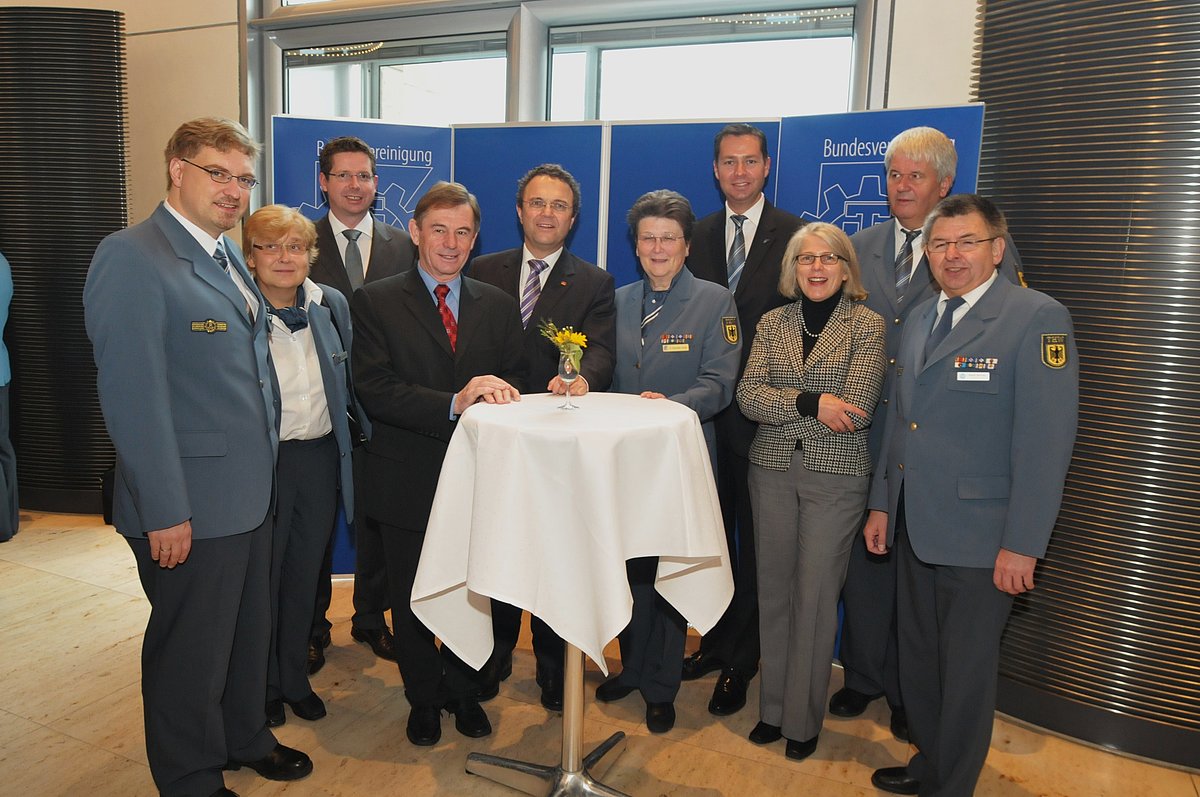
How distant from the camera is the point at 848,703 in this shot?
141 inches

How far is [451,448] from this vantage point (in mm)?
2508

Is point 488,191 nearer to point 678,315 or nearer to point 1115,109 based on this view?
point 678,315

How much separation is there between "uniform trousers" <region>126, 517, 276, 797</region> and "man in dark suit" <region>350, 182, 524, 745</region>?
509 mm

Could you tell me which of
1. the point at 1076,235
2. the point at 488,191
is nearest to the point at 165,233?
the point at 488,191

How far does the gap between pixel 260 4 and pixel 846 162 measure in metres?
4.79

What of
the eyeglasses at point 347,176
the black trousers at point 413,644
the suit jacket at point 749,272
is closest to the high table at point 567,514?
the black trousers at point 413,644

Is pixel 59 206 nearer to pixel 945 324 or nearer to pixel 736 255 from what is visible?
pixel 736 255

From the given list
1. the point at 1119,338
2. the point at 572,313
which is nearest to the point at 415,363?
the point at 572,313

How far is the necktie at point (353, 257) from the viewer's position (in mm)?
4273

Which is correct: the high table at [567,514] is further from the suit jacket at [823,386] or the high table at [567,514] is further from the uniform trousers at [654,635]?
the uniform trousers at [654,635]

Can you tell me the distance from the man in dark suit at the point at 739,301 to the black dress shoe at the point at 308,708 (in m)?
1.58

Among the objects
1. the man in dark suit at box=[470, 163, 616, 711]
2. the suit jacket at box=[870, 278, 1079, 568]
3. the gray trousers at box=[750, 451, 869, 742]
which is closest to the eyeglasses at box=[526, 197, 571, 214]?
the man in dark suit at box=[470, 163, 616, 711]

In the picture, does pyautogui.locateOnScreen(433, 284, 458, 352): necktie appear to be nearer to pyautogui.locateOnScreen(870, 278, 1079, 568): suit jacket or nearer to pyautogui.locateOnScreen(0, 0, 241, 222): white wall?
pyautogui.locateOnScreen(870, 278, 1079, 568): suit jacket

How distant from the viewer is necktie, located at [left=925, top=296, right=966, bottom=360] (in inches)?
107
